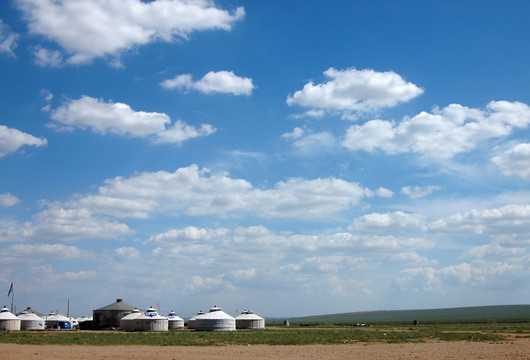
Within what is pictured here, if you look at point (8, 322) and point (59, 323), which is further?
point (59, 323)

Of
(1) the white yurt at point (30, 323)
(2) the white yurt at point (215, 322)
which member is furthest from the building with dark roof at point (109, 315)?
(2) the white yurt at point (215, 322)

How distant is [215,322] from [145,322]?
1191 centimetres

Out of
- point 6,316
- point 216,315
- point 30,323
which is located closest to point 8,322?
point 6,316

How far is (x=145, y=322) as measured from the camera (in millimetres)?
91250

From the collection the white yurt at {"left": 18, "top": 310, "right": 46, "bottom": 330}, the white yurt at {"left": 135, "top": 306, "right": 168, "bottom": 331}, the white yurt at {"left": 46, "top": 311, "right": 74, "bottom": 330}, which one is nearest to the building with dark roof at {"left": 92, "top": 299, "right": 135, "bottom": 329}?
the white yurt at {"left": 46, "top": 311, "right": 74, "bottom": 330}

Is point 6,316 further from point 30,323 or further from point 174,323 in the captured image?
point 174,323

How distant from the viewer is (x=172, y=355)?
42.8 metres

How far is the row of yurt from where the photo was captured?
9106 cm

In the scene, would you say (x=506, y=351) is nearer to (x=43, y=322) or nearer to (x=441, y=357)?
(x=441, y=357)

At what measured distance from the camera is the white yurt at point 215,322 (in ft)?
300

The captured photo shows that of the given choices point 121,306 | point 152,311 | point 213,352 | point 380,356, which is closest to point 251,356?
point 213,352

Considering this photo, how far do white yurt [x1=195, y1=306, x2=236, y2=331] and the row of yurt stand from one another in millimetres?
6328

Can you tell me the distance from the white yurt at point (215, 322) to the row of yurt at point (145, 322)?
6.33m

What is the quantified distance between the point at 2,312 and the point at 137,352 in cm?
6648
